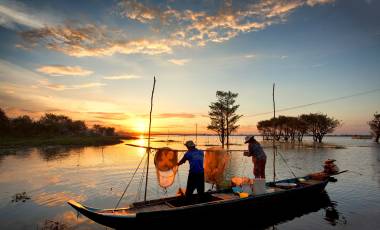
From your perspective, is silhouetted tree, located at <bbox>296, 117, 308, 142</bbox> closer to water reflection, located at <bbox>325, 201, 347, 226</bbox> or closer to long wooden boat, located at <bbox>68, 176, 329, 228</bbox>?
long wooden boat, located at <bbox>68, 176, 329, 228</bbox>

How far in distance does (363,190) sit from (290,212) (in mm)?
7244

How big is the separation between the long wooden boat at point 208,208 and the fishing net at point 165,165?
0.99 metres

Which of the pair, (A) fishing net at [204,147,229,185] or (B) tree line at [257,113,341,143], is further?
(B) tree line at [257,113,341,143]

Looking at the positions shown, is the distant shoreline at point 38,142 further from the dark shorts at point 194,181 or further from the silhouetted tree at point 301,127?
the silhouetted tree at point 301,127

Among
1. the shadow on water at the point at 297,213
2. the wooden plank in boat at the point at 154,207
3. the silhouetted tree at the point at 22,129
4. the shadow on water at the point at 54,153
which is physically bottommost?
the shadow on water at the point at 297,213

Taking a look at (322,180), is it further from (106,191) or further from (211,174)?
(106,191)

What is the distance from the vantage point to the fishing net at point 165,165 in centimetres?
1145

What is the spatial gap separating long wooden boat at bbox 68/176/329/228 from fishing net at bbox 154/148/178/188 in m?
0.99

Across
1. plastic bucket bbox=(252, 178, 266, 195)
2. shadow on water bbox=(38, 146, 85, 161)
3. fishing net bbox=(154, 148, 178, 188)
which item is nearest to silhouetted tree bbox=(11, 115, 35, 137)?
shadow on water bbox=(38, 146, 85, 161)

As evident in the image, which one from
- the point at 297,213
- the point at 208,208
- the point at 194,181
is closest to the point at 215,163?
the point at 194,181

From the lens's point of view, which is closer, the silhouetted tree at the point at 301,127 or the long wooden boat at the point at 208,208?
the long wooden boat at the point at 208,208

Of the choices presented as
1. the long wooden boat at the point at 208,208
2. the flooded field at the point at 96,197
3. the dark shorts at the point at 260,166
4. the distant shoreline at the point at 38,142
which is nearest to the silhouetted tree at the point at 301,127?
the distant shoreline at the point at 38,142

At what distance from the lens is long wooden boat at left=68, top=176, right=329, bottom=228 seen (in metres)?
8.45

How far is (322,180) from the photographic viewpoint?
1526cm
